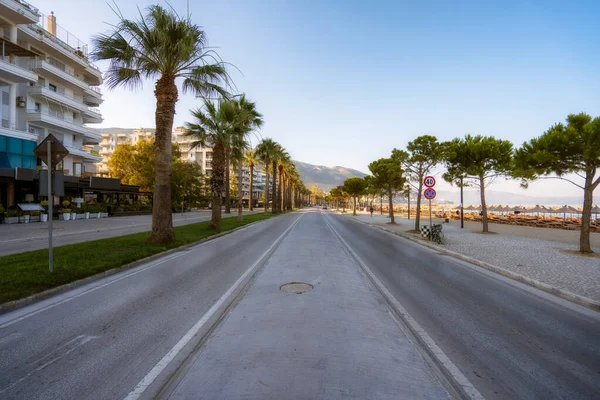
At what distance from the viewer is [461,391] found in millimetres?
3064

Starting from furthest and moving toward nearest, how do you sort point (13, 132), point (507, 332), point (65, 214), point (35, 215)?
point (65, 214) < point (13, 132) < point (35, 215) < point (507, 332)

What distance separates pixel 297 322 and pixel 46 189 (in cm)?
685

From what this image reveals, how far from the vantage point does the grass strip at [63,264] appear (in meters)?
6.36

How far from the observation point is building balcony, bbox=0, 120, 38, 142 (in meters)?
27.1

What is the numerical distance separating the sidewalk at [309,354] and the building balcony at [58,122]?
3756 cm

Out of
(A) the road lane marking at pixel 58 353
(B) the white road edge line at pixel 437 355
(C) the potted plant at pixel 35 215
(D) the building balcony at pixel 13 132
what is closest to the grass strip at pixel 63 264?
(A) the road lane marking at pixel 58 353

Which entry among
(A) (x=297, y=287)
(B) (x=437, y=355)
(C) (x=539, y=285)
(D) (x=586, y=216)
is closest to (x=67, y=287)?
(A) (x=297, y=287)

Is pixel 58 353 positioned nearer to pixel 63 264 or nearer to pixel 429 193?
pixel 63 264

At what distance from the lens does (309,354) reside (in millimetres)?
3652

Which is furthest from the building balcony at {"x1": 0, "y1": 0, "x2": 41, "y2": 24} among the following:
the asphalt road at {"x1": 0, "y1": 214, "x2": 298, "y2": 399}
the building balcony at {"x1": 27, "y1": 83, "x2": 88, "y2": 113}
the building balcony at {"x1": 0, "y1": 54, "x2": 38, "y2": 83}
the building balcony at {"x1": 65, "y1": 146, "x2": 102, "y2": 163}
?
the asphalt road at {"x1": 0, "y1": 214, "x2": 298, "y2": 399}

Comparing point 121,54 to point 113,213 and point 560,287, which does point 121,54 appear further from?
point 113,213

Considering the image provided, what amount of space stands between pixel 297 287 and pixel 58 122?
130 feet

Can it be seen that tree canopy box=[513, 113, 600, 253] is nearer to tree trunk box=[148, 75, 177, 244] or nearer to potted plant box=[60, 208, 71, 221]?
tree trunk box=[148, 75, 177, 244]

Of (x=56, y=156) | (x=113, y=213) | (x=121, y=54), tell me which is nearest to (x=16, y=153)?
(x=113, y=213)
